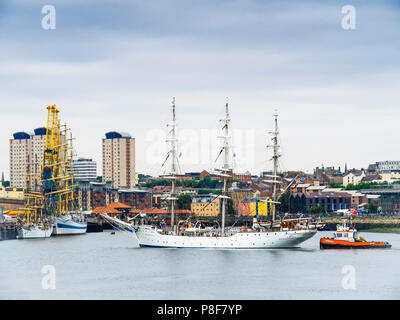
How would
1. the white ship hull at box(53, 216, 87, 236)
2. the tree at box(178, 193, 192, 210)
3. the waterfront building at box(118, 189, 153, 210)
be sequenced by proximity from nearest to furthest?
the white ship hull at box(53, 216, 87, 236)
the tree at box(178, 193, 192, 210)
the waterfront building at box(118, 189, 153, 210)

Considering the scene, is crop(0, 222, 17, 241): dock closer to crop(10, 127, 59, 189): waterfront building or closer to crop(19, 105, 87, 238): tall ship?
crop(19, 105, 87, 238): tall ship

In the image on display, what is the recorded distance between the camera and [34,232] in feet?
233

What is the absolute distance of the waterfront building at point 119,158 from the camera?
143 m

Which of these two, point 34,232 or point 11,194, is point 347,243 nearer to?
point 34,232

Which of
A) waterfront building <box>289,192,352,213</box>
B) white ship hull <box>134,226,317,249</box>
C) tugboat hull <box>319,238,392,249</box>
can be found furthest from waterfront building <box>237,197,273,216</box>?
white ship hull <box>134,226,317,249</box>

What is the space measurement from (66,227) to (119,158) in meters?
66.3

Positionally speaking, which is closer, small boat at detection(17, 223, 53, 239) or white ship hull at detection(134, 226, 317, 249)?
white ship hull at detection(134, 226, 317, 249)

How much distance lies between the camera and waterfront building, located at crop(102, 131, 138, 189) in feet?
469

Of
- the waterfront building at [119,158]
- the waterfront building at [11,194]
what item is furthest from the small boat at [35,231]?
the waterfront building at [119,158]

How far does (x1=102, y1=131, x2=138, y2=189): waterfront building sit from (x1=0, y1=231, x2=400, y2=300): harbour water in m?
92.2

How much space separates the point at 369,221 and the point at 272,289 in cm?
5948

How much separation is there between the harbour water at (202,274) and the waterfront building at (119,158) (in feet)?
302

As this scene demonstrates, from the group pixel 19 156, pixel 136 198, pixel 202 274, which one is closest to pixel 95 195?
pixel 136 198

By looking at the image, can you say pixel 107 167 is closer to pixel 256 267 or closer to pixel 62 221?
pixel 62 221
